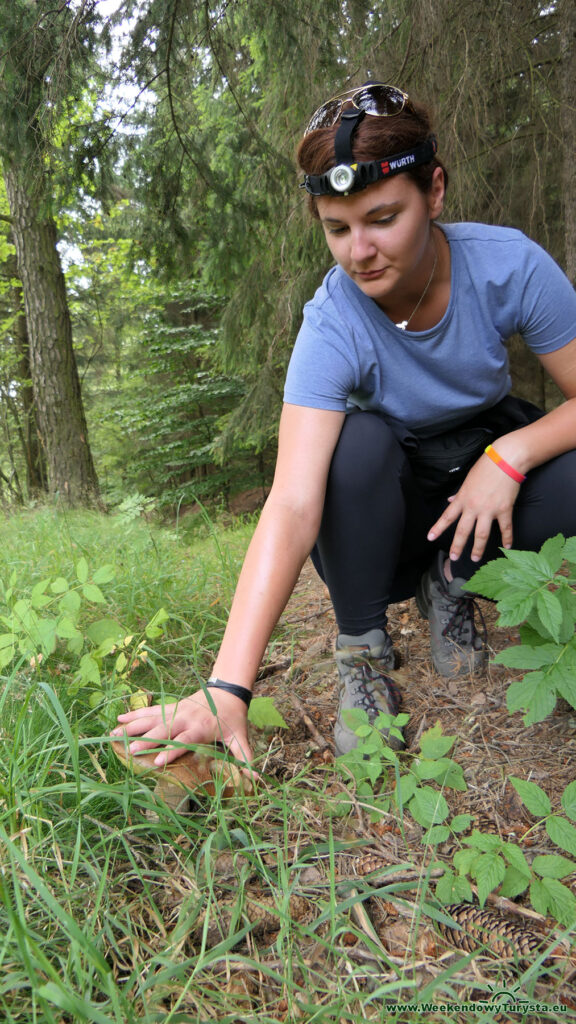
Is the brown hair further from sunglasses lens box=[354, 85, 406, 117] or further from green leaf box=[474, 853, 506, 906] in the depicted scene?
green leaf box=[474, 853, 506, 906]

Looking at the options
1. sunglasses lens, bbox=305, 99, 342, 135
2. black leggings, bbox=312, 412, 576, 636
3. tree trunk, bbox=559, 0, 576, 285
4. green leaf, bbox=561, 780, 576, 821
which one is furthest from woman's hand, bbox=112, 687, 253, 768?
tree trunk, bbox=559, 0, 576, 285

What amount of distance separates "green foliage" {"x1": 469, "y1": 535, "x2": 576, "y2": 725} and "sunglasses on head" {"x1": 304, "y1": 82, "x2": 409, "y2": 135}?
3.73ft

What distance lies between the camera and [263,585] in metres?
1.35

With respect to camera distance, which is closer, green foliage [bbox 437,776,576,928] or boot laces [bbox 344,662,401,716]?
green foliage [bbox 437,776,576,928]

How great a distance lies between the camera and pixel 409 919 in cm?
103

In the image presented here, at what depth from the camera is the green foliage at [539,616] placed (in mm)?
1127

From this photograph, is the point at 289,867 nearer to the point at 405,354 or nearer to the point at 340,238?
the point at 405,354

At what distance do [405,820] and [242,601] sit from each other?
0.57 meters

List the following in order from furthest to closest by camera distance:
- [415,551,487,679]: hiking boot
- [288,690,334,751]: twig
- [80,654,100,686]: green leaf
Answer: [415,551,487,679]: hiking boot
[288,690,334,751]: twig
[80,654,100,686]: green leaf

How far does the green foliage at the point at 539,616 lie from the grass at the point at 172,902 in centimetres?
41

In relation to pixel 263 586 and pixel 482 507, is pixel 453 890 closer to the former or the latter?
pixel 263 586

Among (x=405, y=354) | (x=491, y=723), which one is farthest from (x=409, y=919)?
(x=405, y=354)

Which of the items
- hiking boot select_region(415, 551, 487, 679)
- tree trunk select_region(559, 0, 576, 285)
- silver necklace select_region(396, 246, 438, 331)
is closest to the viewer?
silver necklace select_region(396, 246, 438, 331)

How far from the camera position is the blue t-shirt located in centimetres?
157
